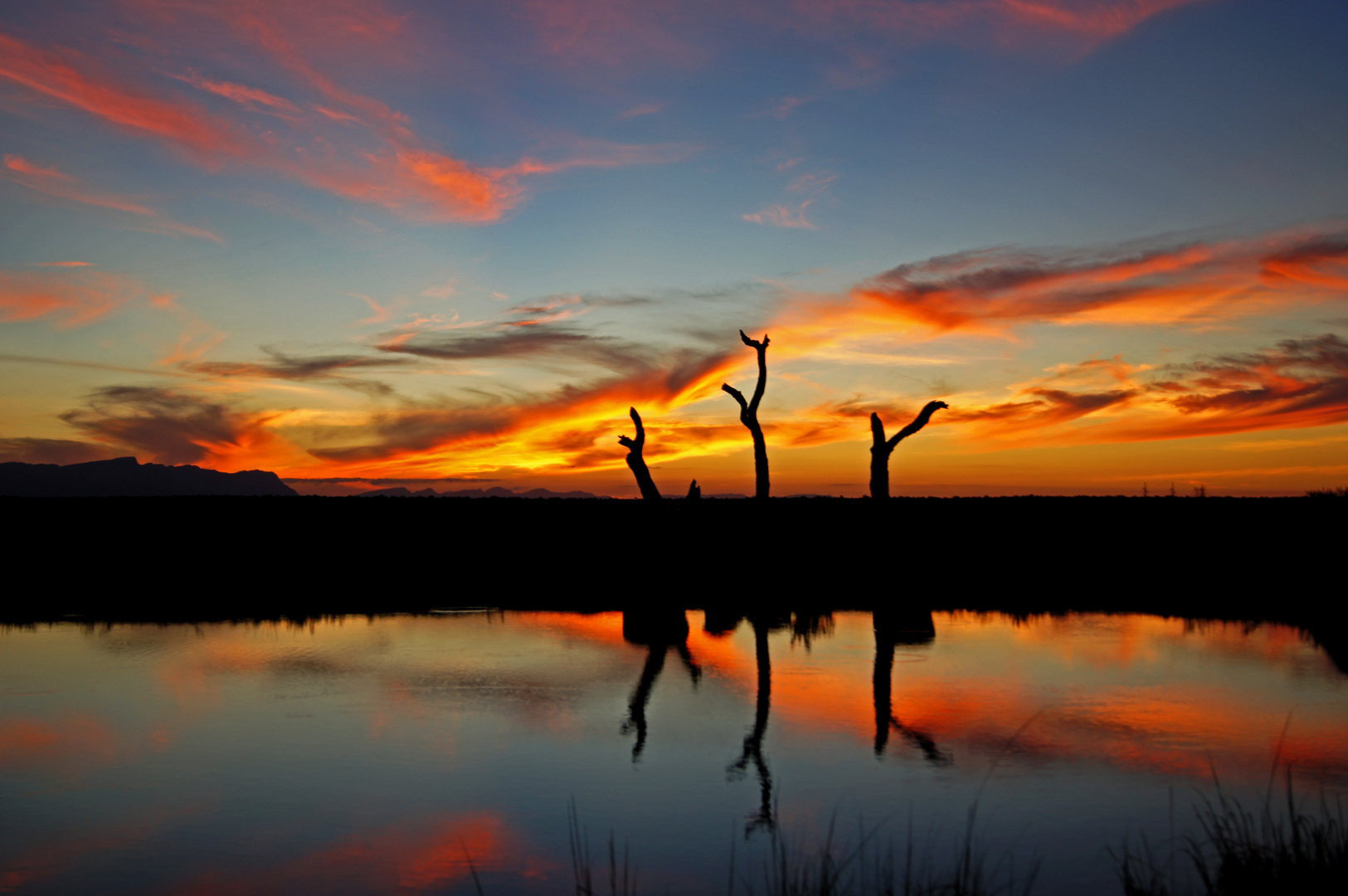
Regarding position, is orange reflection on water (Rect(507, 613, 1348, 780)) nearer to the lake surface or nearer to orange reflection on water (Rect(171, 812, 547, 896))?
the lake surface

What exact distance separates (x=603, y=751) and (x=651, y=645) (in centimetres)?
A: 658

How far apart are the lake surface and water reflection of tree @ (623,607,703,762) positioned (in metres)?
0.09

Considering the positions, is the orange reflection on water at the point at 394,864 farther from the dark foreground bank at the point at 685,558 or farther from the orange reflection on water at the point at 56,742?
the dark foreground bank at the point at 685,558

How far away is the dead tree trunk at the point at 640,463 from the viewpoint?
25.2 meters

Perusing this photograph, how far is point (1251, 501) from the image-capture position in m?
49.1

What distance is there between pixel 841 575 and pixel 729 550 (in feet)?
15.5

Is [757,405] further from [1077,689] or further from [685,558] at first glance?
[1077,689]

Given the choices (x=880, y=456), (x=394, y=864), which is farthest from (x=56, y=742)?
(x=880, y=456)

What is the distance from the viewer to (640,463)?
25.6m

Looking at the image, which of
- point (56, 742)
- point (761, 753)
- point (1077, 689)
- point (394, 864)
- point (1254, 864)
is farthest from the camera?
point (1077, 689)

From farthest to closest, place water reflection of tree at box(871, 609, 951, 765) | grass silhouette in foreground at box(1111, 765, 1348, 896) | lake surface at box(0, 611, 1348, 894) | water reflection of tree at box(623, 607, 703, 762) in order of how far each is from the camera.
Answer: water reflection of tree at box(623, 607, 703, 762), water reflection of tree at box(871, 609, 951, 765), lake surface at box(0, 611, 1348, 894), grass silhouette in foreground at box(1111, 765, 1348, 896)

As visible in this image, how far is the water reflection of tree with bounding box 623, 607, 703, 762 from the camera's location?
37.7 feet

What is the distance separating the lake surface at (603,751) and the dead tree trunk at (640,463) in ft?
28.1

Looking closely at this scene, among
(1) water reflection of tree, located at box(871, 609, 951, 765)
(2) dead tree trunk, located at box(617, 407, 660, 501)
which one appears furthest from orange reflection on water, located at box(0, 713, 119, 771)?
(2) dead tree trunk, located at box(617, 407, 660, 501)
